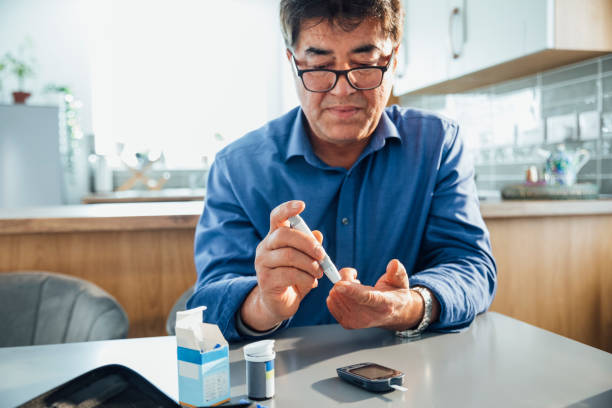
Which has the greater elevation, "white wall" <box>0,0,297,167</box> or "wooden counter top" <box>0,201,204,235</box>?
"white wall" <box>0,0,297,167</box>

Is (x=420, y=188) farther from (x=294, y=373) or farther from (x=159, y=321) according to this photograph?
(x=159, y=321)

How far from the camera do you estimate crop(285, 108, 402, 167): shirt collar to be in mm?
1154

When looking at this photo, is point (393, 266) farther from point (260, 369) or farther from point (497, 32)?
point (497, 32)

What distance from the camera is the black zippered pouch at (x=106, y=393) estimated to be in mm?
553

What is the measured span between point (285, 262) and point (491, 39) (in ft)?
6.01

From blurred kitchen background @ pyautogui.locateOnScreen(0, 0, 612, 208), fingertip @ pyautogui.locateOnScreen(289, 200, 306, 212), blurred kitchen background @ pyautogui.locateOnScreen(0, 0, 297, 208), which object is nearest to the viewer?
fingertip @ pyautogui.locateOnScreen(289, 200, 306, 212)

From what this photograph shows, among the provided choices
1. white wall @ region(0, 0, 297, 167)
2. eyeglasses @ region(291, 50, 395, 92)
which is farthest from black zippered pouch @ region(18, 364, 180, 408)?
white wall @ region(0, 0, 297, 167)

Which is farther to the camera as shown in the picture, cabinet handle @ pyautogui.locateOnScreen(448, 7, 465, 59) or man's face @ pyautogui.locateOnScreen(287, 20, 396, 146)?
cabinet handle @ pyautogui.locateOnScreen(448, 7, 465, 59)

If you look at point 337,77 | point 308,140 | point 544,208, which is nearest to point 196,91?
point 544,208

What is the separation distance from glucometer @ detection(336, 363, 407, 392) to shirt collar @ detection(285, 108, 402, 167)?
1.83ft

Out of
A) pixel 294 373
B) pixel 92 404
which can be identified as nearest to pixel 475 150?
pixel 294 373

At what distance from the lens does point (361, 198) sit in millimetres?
1169

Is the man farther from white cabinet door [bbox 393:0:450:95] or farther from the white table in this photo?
white cabinet door [bbox 393:0:450:95]

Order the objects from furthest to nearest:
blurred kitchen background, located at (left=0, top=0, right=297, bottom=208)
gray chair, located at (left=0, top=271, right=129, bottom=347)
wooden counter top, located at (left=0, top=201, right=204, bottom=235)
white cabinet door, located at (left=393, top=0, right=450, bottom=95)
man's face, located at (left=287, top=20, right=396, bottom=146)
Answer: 1. blurred kitchen background, located at (left=0, top=0, right=297, bottom=208)
2. white cabinet door, located at (left=393, top=0, right=450, bottom=95)
3. wooden counter top, located at (left=0, top=201, right=204, bottom=235)
4. gray chair, located at (left=0, top=271, right=129, bottom=347)
5. man's face, located at (left=287, top=20, right=396, bottom=146)
